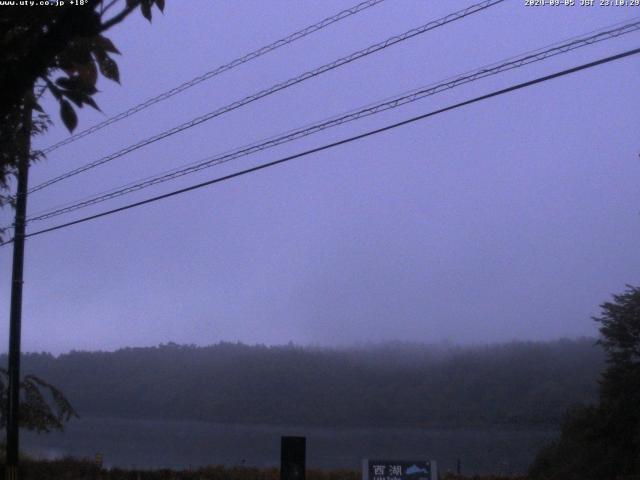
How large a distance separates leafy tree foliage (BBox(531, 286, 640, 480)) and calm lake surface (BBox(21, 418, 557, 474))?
1.56 metres

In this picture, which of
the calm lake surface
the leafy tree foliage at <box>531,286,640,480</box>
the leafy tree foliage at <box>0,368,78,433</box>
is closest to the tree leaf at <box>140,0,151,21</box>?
the leafy tree foliage at <box>0,368,78,433</box>

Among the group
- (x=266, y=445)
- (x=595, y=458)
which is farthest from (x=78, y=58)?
(x=266, y=445)

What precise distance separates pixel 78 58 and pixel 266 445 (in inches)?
1090

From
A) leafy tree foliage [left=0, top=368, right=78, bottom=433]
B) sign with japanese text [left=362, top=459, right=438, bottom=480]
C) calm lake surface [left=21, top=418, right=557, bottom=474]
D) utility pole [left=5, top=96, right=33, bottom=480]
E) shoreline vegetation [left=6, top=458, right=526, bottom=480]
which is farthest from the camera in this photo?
calm lake surface [left=21, top=418, right=557, bottom=474]

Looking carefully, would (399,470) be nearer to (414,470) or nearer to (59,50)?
(414,470)

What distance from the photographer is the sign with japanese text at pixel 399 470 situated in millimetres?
11100

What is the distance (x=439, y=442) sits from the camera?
28.9 m

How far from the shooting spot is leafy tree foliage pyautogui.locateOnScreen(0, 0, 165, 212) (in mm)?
3348

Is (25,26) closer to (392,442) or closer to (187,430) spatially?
(392,442)

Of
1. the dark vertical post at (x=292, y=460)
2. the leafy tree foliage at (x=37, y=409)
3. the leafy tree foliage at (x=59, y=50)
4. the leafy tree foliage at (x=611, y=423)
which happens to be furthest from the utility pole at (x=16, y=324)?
the leafy tree foliage at (x=611, y=423)

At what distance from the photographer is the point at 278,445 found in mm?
29938

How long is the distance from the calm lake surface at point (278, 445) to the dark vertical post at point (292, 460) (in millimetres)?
12977

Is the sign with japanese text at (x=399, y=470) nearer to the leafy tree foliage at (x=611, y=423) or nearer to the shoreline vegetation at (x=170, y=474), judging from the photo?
the shoreline vegetation at (x=170, y=474)

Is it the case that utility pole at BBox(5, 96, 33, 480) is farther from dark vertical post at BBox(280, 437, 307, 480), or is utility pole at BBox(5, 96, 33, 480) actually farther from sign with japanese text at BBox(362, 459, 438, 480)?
sign with japanese text at BBox(362, 459, 438, 480)
